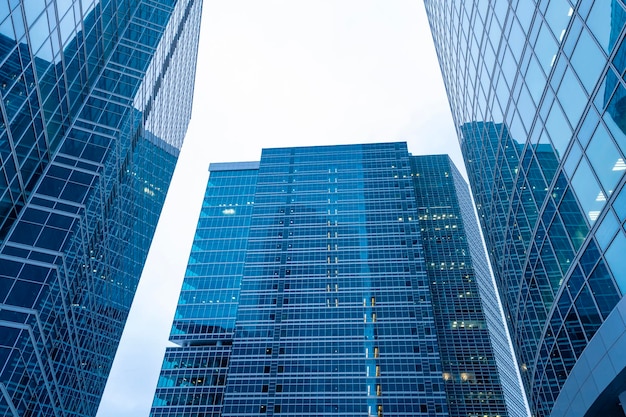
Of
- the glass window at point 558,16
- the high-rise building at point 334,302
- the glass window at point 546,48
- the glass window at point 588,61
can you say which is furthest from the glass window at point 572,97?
the high-rise building at point 334,302

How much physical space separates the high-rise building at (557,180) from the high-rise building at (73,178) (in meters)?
29.9

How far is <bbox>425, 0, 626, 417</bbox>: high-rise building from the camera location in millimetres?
21672

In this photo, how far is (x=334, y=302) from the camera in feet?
354

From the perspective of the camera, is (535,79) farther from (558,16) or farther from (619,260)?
(619,260)

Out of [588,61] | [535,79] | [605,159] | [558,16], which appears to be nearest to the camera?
[605,159]

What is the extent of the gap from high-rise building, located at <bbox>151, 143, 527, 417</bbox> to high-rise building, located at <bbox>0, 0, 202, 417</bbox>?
3797cm

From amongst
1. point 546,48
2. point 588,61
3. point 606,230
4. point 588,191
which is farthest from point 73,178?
point 606,230

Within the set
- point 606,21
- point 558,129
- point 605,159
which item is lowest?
point 605,159

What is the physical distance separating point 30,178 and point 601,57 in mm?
36653

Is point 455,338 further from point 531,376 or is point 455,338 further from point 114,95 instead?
point 114,95

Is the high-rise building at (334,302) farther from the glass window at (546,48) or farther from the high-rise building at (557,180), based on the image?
the glass window at (546,48)

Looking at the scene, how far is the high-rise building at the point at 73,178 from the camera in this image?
33.0 m

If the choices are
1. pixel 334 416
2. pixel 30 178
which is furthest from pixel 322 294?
pixel 30 178

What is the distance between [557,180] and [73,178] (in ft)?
122
